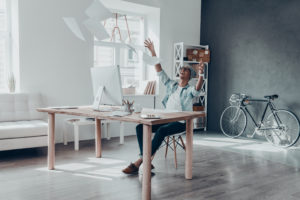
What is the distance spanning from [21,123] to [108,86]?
5.80ft

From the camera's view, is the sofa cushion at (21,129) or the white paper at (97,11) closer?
the white paper at (97,11)

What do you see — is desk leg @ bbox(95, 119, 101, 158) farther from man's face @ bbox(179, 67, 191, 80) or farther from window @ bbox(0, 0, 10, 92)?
window @ bbox(0, 0, 10, 92)

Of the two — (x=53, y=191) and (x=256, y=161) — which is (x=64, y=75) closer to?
(x=53, y=191)

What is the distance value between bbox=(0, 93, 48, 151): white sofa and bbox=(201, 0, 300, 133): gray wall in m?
3.56

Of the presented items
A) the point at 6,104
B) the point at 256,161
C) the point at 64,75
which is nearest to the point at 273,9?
the point at 256,161

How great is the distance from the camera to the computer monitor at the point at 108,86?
9.94 feet

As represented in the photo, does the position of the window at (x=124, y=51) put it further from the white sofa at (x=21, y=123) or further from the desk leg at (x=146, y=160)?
the desk leg at (x=146, y=160)

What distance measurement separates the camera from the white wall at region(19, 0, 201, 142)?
4594mm

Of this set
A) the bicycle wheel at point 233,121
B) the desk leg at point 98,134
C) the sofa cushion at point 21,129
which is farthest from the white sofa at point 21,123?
the bicycle wheel at point 233,121

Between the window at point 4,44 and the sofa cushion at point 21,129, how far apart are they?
0.97 metres

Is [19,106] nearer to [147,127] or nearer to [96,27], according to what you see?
[96,27]

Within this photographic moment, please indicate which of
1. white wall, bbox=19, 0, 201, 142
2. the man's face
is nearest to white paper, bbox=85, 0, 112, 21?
the man's face

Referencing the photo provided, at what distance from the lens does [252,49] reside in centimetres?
574

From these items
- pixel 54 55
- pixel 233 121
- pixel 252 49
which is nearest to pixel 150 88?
pixel 233 121
